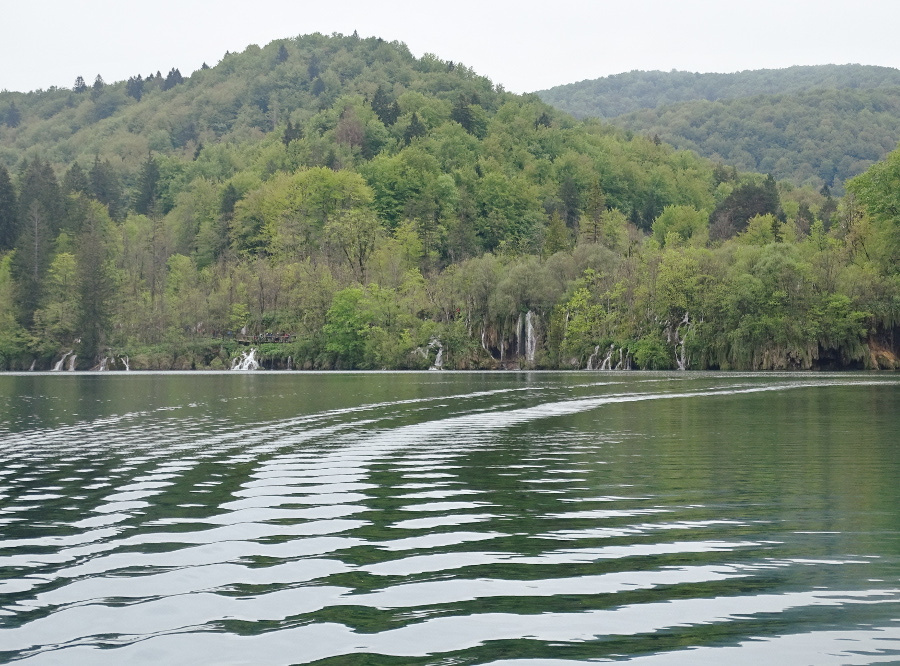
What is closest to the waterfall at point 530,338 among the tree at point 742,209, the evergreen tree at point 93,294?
the tree at point 742,209

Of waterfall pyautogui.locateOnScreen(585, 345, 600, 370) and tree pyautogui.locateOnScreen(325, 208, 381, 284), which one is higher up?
tree pyautogui.locateOnScreen(325, 208, 381, 284)

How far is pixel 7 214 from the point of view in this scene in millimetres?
168625

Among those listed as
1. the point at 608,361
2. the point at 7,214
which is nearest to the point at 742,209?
the point at 608,361

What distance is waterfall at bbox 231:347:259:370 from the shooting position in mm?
124000

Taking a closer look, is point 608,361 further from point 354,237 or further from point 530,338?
point 354,237

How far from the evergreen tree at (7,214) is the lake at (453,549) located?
494ft

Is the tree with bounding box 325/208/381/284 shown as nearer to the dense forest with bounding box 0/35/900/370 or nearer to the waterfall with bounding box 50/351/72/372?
the dense forest with bounding box 0/35/900/370

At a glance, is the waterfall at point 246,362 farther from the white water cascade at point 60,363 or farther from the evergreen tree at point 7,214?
the evergreen tree at point 7,214

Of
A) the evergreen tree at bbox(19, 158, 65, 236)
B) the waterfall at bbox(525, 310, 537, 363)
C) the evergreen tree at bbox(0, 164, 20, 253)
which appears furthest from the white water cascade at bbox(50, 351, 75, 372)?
the waterfall at bbox(525, 310, 537, 363)

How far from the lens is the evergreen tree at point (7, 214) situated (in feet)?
541

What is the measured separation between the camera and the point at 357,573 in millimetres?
11141

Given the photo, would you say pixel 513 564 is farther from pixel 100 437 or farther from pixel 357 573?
pixel 100 437

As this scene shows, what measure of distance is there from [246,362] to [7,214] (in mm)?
69795

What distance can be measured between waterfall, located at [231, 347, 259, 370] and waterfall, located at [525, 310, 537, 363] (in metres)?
33.9
